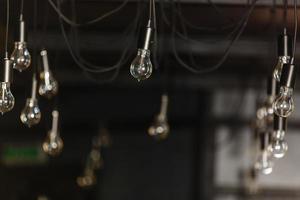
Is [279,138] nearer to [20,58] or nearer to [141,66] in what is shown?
[141,66]

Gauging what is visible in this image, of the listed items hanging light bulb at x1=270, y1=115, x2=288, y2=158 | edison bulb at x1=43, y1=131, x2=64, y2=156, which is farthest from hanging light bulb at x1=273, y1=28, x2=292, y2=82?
edison bulb at x1=43, y1=131, x2=64, y2=156

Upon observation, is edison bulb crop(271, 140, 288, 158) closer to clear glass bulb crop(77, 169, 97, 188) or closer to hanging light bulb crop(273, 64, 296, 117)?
hanging light bulb crop(273, 64, 296, 117)

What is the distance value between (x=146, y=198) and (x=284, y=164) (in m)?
1.16

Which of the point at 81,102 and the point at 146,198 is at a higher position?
the point at 81,102

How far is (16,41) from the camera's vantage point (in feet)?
7.56

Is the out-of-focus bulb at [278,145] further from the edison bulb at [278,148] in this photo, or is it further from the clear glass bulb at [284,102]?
the clear glass bulb at [284,102]

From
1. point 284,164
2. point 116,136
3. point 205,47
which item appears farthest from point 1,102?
point 284,164

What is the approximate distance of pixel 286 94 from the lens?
2121 mm

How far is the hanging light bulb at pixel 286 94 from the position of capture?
212 centimetres

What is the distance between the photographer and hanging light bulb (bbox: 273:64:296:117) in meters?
2.12

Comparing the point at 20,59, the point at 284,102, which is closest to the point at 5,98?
the point at 20,59

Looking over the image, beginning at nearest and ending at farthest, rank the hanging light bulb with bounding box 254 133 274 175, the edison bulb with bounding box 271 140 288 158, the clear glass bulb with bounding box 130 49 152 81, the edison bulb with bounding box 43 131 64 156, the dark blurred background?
the clear glass bulb with bounding box 130 49 152 81, the edison bulb with bounding box 271 140 288 158, the edison bulb with bounding box 43 131 64 156, the hanging light bulb with bounding box 254 133 274 175, the dark blurred background

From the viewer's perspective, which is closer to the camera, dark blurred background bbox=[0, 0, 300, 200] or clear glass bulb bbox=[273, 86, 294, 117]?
clear glass bulb bbox=[273, 86, 294, 117]

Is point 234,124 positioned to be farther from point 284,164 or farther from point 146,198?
point 146,198
